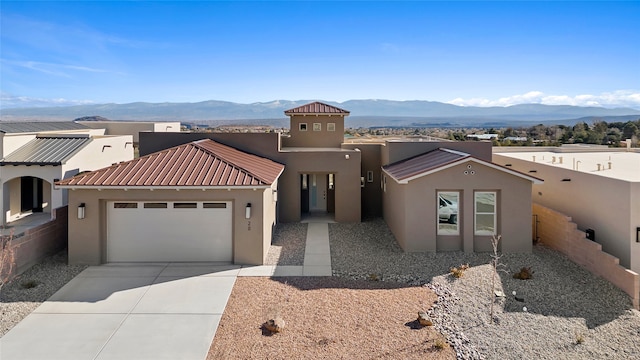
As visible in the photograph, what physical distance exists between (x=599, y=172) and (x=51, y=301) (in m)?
18.2

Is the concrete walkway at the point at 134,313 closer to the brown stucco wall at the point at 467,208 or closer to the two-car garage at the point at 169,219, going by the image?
the two-car garage at the point at 169,219

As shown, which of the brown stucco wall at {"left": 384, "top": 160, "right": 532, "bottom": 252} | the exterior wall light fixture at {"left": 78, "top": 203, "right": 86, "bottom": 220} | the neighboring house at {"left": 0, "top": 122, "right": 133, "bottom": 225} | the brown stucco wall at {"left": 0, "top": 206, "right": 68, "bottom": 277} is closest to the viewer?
the brown stucco wall at {"left": 0, "top": 206, "right": 68, "bottom": 277}

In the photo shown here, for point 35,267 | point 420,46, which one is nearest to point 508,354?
point 35,267

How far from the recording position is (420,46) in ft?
104

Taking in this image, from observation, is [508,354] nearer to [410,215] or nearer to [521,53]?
[410,215]

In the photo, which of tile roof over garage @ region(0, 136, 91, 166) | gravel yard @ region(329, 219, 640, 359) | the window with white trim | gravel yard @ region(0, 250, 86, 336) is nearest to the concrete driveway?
gravel yard @ region(0, 250, 86, 336)

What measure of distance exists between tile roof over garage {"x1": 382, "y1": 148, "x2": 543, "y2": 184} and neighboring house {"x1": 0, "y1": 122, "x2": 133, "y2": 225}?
588 inches

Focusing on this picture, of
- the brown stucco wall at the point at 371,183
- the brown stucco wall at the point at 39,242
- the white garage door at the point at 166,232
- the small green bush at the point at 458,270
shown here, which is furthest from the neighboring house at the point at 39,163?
Answer: the small green bush at the point at 458,270

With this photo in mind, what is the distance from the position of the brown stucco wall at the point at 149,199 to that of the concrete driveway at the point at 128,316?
0.71 metres

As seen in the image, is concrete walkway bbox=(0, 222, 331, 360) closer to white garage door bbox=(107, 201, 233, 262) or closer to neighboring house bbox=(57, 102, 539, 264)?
white garage door bbox=(107, 201, 233, 262)

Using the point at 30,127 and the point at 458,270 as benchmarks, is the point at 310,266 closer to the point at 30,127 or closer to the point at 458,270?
the point at 458,270

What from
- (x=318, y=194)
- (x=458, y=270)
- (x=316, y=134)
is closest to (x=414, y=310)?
(x=458, y=270)

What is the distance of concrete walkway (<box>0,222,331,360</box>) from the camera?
25.1 ft

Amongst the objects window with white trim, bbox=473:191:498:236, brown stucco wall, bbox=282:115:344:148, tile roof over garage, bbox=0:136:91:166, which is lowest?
window with white trim, bbox=473:191:498:236
